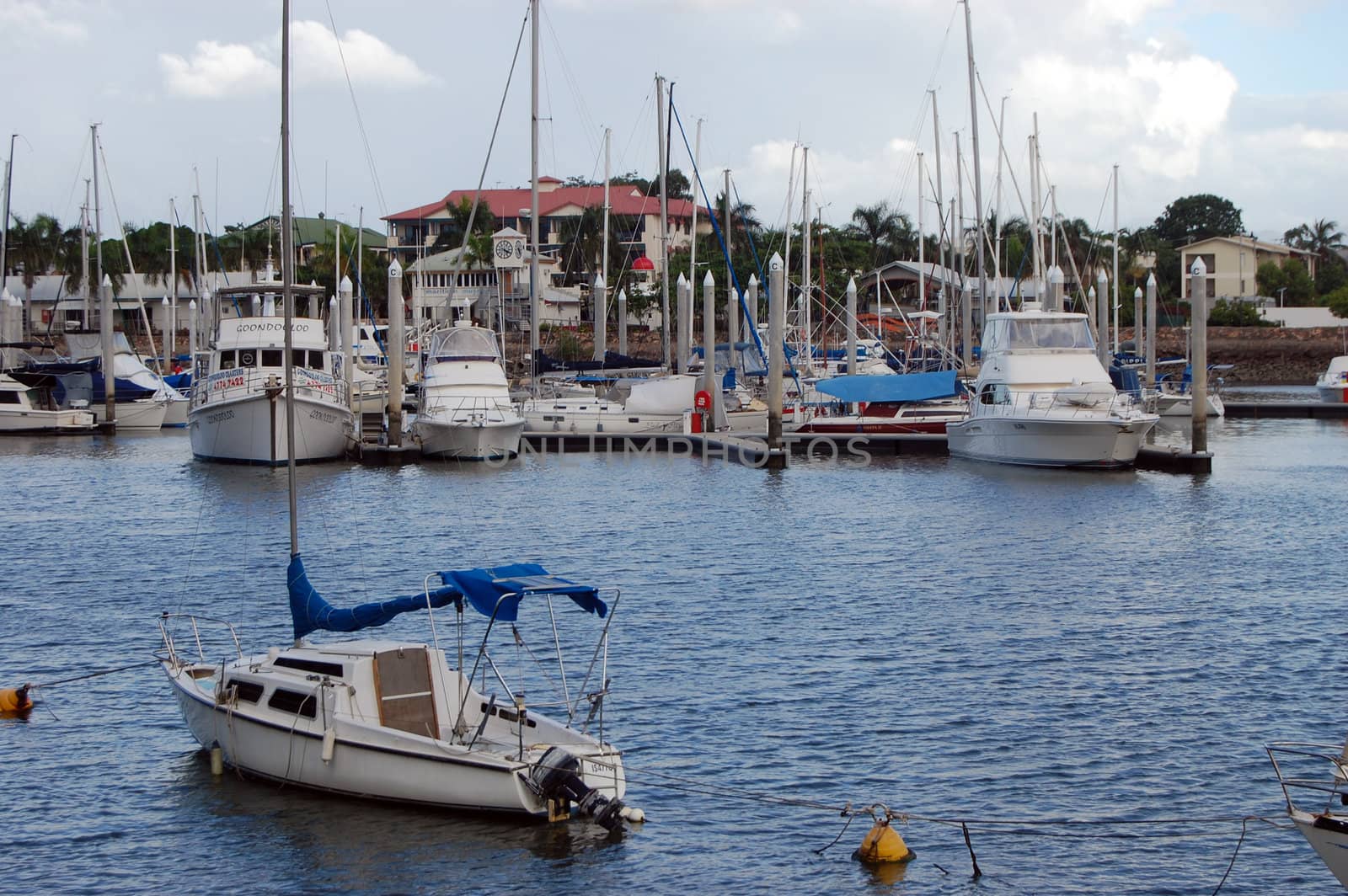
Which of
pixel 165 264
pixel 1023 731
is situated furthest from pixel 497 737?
pixel 165 264

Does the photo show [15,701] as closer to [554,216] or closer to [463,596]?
[463,596]

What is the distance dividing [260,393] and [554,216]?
7790cm

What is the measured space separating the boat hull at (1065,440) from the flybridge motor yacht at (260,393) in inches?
854

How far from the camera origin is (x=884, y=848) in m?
14.5

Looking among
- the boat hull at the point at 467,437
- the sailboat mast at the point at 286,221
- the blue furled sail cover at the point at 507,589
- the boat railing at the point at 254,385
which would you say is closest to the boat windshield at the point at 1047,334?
the boat hull at the point at 467,437

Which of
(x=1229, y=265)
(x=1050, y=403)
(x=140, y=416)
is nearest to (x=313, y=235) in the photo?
(x=140, y=416)

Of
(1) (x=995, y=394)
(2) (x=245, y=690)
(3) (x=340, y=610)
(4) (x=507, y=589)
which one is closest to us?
(4) (x=507, y=589)

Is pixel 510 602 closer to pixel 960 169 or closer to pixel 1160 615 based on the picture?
pixel 1160 615

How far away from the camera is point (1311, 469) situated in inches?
1891

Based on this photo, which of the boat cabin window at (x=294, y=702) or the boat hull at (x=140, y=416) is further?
the boat hull at (x=140, y=416)

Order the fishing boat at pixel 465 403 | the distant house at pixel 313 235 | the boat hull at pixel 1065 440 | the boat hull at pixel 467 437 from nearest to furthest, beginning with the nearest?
the boat hull at pixel 1065 440 < the boat hull at pixel 467 437 < the fishing boat at pixel 465 403 < the distant house at pixel 313 235

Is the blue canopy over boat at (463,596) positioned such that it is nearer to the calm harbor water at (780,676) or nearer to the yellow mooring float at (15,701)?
the calm harbor water at (780,676)

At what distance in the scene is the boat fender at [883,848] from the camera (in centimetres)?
1445

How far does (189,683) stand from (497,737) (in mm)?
4162
